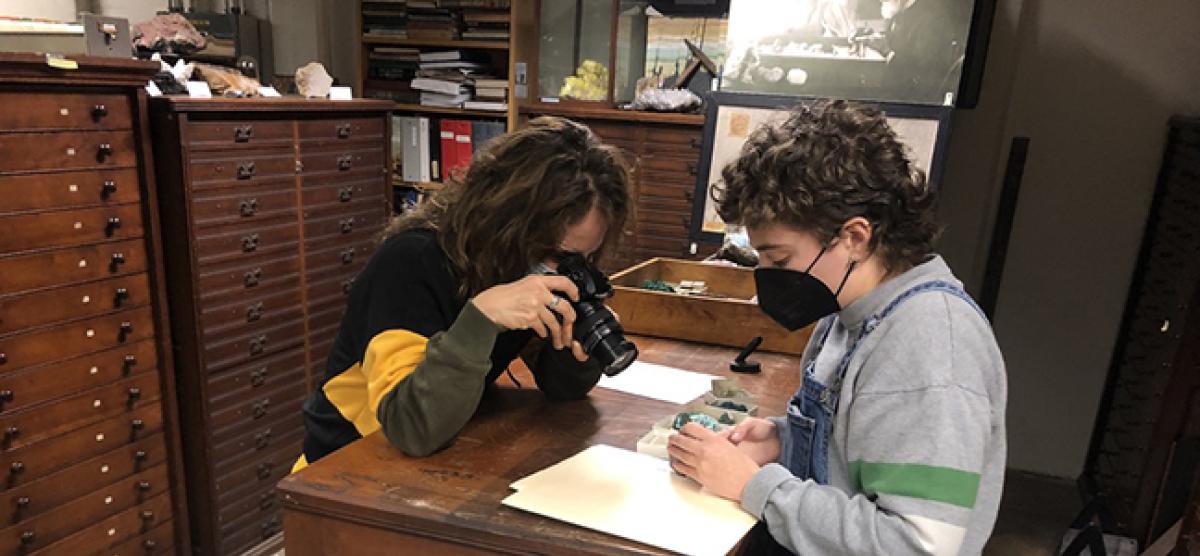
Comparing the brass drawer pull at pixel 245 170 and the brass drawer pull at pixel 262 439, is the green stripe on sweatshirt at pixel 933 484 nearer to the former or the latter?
the brass drawer pull at pixel 245 170

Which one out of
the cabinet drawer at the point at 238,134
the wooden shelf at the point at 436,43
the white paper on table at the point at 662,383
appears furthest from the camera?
the wooden shelf at the point at 436,43

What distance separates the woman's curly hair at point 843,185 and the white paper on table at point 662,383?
21.6 inches

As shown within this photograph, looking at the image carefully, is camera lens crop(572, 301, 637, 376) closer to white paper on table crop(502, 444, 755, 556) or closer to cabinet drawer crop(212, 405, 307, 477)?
white paper on table crop(502, 444, 755, 556)

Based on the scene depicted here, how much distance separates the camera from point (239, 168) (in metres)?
2.36

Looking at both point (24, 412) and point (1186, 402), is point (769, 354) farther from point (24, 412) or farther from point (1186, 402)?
point (24, 412)

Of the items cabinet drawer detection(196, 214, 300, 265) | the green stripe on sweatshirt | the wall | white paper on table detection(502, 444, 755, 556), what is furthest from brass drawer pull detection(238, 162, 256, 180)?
the wall

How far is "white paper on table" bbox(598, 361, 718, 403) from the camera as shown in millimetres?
1554

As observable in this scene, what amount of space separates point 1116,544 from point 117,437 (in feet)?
10.2

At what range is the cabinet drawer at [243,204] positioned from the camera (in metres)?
2.27

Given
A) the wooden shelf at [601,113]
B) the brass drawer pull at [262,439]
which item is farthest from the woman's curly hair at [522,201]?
the wooden shelf at [601,113]

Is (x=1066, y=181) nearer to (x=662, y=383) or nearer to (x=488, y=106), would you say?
(x=662, y=383)

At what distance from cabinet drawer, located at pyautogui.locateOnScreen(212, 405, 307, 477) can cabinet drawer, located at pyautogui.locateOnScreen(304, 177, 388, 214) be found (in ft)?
2.21

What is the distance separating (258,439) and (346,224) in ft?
2.58

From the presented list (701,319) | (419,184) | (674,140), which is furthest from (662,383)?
(419,184)
